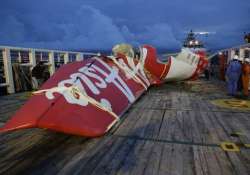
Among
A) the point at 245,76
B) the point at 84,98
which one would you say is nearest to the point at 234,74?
the point at 245,76

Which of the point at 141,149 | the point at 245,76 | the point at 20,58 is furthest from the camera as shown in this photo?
the point at 20,58

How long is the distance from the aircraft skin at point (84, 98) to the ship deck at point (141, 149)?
335mm

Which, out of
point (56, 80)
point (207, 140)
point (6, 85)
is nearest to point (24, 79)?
point (6, 85)

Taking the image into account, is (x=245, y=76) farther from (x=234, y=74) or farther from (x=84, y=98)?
(x=84, y=98)

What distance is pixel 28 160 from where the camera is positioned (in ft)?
9.15

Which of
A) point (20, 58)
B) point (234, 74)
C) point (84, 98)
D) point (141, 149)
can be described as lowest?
point (141, 149)

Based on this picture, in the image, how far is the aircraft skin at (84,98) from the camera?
115 inches

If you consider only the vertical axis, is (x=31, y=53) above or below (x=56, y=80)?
above

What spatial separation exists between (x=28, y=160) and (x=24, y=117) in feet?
1.91

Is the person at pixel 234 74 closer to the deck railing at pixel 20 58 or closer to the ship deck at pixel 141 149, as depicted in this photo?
the ship deck at pixel 141 149

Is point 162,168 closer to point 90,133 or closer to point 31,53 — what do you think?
point 90,133

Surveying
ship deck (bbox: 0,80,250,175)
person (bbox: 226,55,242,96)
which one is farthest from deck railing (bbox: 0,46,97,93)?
person (bbox: 226,55,242,96)

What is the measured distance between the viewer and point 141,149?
3.06 metres

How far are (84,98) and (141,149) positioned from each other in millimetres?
1324
